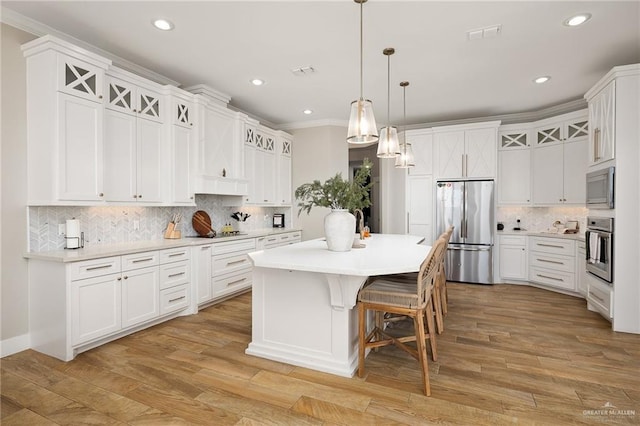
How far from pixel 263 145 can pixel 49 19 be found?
3084mm

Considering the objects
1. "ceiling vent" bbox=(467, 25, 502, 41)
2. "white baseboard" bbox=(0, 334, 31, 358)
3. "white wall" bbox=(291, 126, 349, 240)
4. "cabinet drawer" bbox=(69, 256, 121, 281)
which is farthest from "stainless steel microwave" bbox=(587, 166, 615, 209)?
"white baseboard" bbox=(0, 334, 31, 358)

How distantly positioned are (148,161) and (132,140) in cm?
27

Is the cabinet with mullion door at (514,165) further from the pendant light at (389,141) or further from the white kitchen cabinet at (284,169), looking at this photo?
the white kitchen cabinet at (284,169)

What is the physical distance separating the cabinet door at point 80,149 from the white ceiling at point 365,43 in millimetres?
743

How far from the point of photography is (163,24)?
2.89 metres

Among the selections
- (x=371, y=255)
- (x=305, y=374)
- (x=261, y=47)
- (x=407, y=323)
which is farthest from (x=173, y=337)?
(x=261, y=47)

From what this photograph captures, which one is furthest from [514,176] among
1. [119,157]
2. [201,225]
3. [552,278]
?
[119,157]

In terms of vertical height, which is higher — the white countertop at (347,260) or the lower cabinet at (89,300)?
the white countertop at (347,260)

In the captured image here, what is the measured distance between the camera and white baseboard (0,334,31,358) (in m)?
2.69

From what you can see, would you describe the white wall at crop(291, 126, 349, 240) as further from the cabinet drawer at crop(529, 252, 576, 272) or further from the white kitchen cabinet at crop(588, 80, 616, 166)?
the white kitchen cabinet at crop(588, 80, 616, 166)

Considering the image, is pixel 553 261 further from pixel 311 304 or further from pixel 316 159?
pixel 311 304

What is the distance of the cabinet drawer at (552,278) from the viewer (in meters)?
4.64

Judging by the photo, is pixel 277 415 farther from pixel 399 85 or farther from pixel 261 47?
pixel 399 85

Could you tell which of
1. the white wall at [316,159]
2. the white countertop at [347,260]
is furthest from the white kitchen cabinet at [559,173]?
the white countertop at [347,260]
